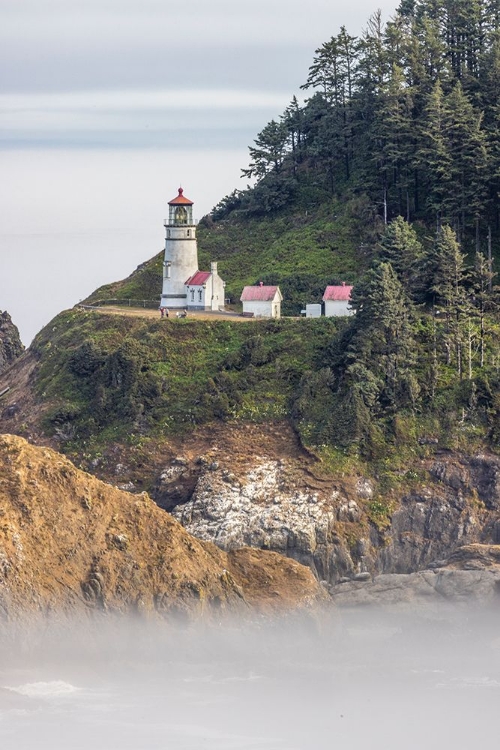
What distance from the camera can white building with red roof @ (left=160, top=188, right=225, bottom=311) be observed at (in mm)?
112312

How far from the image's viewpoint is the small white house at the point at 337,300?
105688 mm

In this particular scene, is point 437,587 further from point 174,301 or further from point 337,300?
point 174,301

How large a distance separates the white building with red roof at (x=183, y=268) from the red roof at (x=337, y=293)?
29.3ft

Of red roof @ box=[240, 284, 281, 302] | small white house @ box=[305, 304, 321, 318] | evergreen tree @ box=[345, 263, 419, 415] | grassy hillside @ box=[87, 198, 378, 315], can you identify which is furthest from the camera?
grassy hillside @ box=[87, 198, 378, 315]

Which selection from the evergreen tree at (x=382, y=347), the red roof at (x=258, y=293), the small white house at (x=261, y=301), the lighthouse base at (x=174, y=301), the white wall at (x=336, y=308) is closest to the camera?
the evergreen tree at (x=382, y=347)

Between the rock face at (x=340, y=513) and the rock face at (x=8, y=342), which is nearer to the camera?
the rock face at (x=340, y=513)

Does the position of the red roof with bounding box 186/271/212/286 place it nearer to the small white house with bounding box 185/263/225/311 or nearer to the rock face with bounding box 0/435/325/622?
the small white house with bounding box 185/263/225/311

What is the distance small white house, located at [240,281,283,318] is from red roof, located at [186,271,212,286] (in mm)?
4177

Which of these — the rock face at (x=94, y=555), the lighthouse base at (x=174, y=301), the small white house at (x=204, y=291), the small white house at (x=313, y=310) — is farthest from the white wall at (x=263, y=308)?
the rock face at (x=94, y=555)

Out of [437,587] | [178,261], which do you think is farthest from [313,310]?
[437,587]

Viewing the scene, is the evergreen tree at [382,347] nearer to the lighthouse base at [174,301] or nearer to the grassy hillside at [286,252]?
the grassy hillside at [286,252]

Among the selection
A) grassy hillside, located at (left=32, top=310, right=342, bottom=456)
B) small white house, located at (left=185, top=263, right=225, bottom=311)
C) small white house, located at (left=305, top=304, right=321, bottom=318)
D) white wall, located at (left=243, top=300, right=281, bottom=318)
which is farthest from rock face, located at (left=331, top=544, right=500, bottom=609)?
small white house, located at (left=185, top=263, right=225, bottom=311)

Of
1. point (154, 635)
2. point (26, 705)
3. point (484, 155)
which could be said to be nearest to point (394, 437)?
point (484, 155)

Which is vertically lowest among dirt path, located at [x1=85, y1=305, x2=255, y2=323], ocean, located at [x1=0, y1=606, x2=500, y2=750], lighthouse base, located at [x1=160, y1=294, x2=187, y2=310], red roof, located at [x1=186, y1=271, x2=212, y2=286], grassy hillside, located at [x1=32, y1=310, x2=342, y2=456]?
ocean, located at [x1=0, y1=606, x2=500, y2=750]
